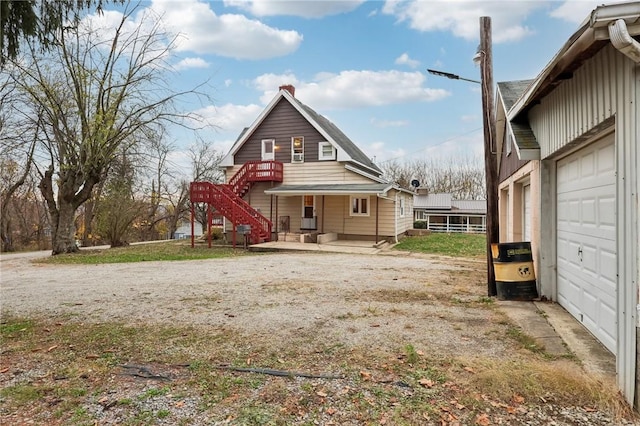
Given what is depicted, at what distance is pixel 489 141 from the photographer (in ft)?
21.5

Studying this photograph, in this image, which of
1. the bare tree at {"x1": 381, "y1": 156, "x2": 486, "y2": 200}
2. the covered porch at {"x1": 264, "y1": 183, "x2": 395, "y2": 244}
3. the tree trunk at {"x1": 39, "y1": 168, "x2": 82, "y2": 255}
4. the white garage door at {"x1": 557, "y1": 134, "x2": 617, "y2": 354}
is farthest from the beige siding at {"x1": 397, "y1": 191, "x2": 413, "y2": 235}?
the bare tree at {"x1": 381, "y1": 156, "x2": 486, "y2": 200}

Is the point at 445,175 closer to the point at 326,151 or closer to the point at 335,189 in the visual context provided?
the point at 326,151

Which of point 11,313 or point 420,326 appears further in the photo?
point 11,313

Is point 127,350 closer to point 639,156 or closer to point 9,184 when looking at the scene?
point 639,156

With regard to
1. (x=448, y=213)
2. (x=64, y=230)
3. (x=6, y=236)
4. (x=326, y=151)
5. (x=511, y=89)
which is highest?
(x=511, y=89)

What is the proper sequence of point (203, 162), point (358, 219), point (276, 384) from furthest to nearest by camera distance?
1. point (203, 162)
2. point (358, 219)
3. point (276, 384)

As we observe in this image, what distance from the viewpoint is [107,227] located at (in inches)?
800

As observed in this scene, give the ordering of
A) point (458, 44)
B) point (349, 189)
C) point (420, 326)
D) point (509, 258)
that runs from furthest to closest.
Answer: point (349, 189) < point (458, 44) < point (509, 258) < point (420, 326)

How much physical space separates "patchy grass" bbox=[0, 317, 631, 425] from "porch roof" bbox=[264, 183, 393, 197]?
38.5ft

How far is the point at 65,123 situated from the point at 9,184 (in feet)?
42.0

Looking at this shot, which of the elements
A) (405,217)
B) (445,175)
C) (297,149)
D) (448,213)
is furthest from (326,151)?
(445,175)

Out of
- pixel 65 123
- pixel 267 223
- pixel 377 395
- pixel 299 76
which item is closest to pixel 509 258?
pixel 377 395

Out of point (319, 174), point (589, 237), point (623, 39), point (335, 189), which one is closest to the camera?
point (623, 39)

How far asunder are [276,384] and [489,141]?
220 inches
